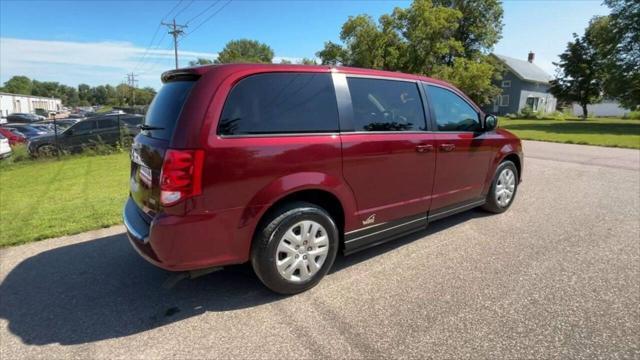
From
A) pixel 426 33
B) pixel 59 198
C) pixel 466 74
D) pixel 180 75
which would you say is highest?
pixel 426 33

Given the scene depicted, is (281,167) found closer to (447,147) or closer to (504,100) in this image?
(447,147)

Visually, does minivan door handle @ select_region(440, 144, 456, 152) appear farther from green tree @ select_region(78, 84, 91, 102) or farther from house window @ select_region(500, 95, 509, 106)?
green tree @ select_region(78, 84, 91, 102)

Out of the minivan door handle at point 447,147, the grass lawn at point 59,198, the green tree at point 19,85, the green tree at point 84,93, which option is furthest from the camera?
the green tree at point 84,93

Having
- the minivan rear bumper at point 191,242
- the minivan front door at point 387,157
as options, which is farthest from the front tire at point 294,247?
the minivan front door at point 387,157

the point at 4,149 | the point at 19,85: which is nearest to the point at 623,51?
the point at 4,149

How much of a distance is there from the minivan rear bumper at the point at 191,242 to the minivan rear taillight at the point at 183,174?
0.16 metres

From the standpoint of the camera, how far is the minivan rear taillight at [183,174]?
8.23 feet

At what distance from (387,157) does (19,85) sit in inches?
6217

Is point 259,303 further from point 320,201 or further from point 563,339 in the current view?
point 563,339

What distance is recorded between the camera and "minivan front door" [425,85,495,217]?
13.3ft

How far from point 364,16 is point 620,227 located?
3193cm

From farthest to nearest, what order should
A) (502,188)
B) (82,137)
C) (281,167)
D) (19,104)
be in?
(19,104) < (82,137) < (502,188) < (281,167)

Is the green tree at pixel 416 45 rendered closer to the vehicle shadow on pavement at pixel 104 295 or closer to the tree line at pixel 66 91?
the vehicle shadow on pavement at pixel 104 295

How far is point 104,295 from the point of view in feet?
10.3
